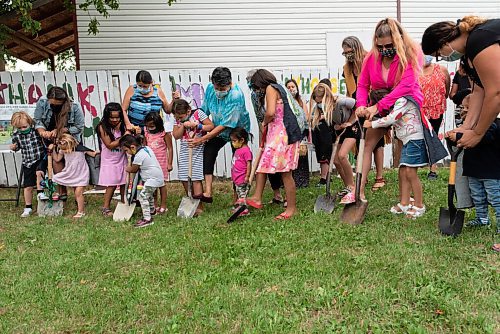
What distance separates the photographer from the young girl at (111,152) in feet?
18.4

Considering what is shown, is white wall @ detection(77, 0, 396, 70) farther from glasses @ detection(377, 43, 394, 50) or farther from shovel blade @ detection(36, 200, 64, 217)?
glasses @ detection(377, 43, 394, 50)

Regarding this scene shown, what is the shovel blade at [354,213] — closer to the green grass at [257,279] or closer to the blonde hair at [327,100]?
the green grass at [257,279]

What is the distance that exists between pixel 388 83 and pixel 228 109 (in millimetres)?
1887

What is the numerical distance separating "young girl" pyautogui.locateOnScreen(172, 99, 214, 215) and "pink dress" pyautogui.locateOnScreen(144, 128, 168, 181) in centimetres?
33

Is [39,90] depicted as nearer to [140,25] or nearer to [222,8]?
[140,25]

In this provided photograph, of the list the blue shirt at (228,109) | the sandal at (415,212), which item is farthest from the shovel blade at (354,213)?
the blue shirt at (228,109)

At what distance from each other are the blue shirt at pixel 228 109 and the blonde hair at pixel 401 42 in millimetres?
1774

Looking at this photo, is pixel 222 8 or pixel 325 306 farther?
pixel 222 8

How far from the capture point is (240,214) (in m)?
5.08

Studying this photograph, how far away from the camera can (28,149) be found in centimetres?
591

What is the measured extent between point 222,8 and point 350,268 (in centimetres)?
967

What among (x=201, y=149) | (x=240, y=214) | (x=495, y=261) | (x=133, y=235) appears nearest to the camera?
(x=495, y=261)

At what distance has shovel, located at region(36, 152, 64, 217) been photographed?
577cm

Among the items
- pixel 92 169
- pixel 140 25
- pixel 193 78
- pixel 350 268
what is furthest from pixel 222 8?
pixel 350 268
